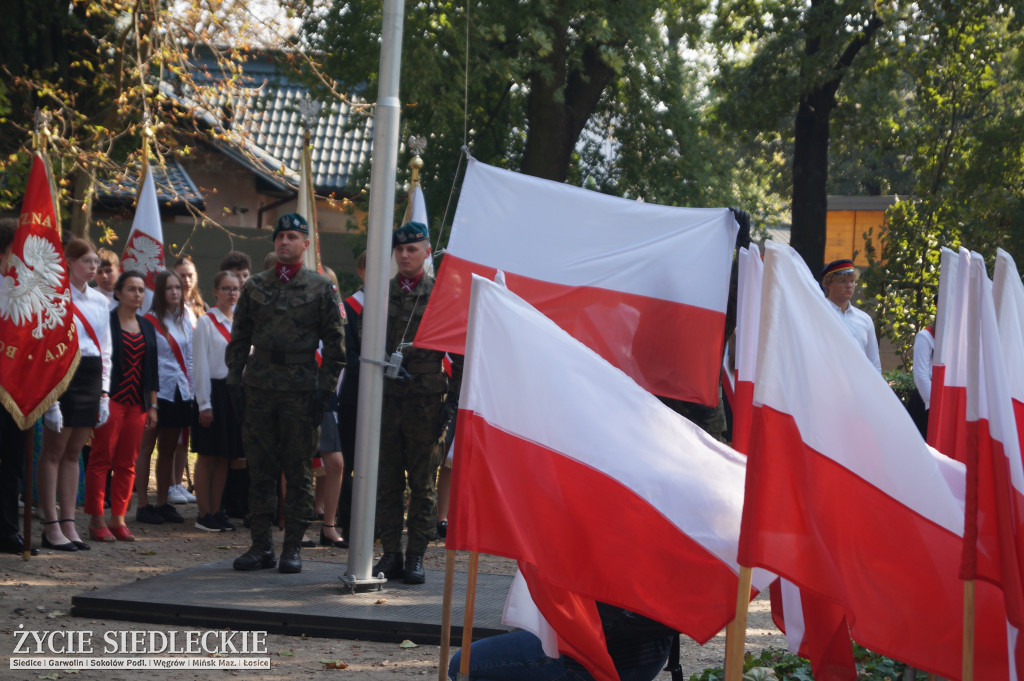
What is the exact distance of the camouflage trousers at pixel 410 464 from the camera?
24.6 ft

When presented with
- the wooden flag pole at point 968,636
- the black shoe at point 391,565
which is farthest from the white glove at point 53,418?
the wooden flag pole at point 968,636

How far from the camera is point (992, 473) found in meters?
3.65

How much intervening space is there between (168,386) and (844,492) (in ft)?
23.3

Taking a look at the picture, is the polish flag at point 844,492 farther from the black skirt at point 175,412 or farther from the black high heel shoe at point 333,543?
the black skirt at point 175,412

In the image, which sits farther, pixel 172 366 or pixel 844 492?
pixel 172 366

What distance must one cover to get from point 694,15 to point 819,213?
3995 millimetres

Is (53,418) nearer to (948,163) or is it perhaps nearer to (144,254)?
(144,254)

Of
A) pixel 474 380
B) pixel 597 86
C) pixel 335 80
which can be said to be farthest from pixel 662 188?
pixel 474 380

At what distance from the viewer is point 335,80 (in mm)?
18094

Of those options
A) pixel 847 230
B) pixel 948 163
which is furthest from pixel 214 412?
pixel 847 230

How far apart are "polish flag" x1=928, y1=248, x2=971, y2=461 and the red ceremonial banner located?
215 inches

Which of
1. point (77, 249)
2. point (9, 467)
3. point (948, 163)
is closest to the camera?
point (9, 467)

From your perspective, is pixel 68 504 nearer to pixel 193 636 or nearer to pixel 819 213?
pixel 193 636

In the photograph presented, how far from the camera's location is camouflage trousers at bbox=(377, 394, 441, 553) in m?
7.50
